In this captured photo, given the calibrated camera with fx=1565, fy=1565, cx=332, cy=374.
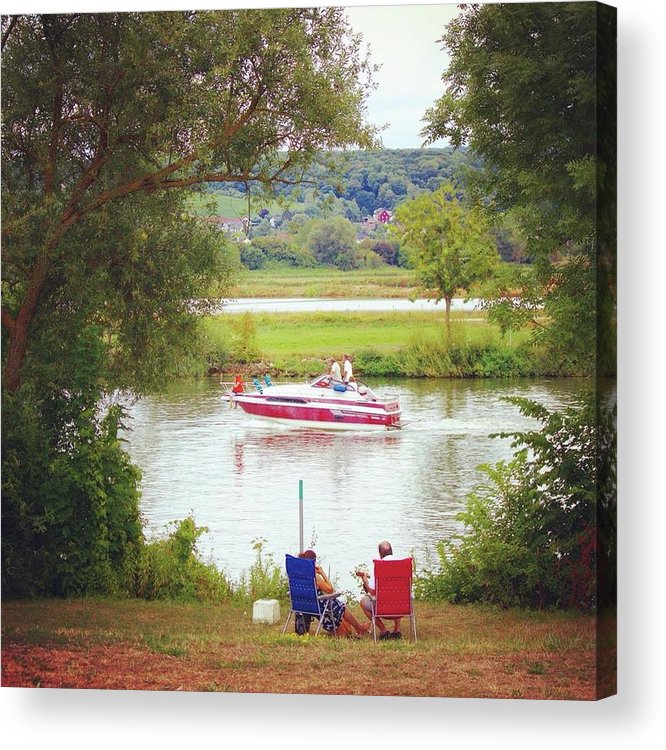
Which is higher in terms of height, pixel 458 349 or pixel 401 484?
pixel 458 349

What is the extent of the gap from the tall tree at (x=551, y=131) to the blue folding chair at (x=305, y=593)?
2237 mm

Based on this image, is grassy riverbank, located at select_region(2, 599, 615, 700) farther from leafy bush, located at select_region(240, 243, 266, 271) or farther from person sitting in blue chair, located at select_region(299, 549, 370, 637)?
leafy bush, located at select_region(240, 243, 266, 271)

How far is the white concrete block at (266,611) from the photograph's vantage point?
10.7 m

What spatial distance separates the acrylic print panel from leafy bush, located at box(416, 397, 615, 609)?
0.02 m

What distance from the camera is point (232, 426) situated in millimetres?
11008

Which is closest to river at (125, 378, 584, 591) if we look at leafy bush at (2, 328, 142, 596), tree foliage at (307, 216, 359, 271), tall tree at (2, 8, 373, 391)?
leafy bush at (2, 328, 142, 596)

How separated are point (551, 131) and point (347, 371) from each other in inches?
85.5

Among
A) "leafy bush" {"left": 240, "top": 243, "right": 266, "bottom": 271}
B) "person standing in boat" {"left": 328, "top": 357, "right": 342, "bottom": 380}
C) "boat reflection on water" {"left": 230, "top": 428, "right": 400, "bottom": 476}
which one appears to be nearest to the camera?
"boat reflection on water" {"left": 230, "top": 428, "right": 400, "bottom": 476}

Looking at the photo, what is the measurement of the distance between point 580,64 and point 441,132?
3.52 feet

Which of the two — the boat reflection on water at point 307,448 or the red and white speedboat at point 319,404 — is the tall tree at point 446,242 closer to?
the red and white speedboat at point 319,404

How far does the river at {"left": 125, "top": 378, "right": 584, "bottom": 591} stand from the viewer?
1055cm

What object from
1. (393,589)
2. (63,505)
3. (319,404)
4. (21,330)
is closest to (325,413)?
(319,404)

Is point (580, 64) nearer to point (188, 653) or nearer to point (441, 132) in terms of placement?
point (441, 132)

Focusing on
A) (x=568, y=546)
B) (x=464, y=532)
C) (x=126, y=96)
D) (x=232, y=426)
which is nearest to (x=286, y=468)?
(x=232, y=426)
